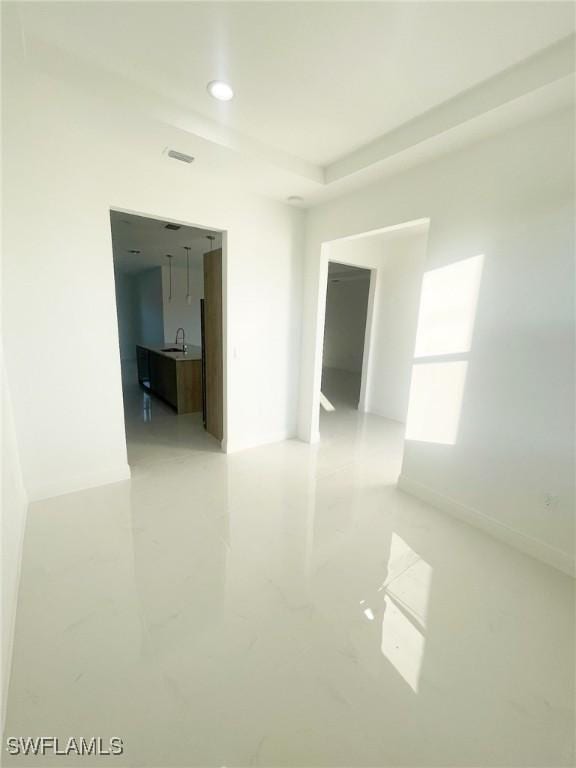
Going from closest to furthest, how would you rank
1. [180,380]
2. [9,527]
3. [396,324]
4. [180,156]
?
1. [9,527]
2. [180,156]
3. [180,380]
4. [396,324]

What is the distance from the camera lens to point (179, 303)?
8305 mm

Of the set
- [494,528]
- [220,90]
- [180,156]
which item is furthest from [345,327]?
[220,90]

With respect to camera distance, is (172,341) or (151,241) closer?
(151,241)

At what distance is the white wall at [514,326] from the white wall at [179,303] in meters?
6.72

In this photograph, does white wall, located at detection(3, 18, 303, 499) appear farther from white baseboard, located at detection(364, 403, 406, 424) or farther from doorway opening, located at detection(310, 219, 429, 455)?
white baseboard, located at detection(364, 403, 406, 424)

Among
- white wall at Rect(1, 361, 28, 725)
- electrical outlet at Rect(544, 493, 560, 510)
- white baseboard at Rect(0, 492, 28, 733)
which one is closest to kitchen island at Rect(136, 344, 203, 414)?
white wall at Rect(1, 361, 28, 725)

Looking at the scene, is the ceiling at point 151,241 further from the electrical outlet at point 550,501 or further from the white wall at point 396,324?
the electrical outlet at point 550,501

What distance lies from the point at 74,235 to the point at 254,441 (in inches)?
102

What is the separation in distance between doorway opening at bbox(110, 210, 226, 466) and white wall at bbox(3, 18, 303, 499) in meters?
0.38

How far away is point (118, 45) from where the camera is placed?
166cm

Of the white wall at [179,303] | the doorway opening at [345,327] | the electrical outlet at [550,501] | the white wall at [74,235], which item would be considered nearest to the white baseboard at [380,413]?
the doorway opening at [345,327]

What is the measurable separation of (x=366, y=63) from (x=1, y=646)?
3245 millimetres

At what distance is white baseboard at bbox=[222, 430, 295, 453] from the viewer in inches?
141

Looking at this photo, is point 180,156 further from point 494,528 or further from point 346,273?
point 346,273
